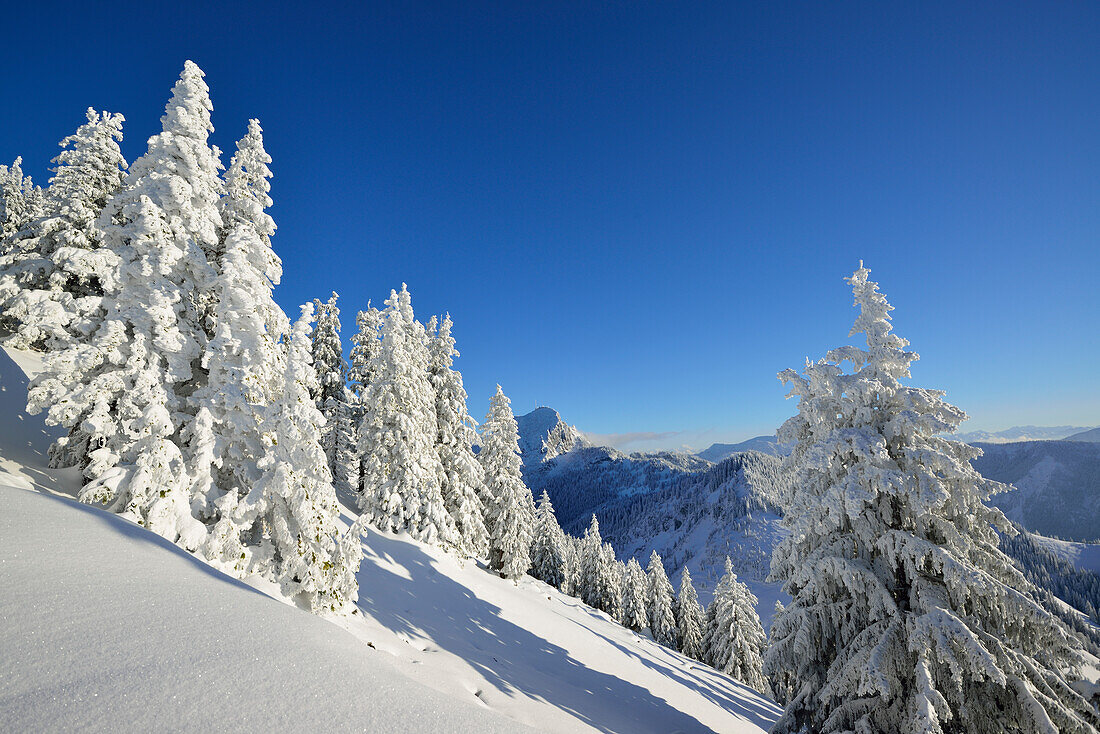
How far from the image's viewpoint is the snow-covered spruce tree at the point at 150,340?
9.52 metres

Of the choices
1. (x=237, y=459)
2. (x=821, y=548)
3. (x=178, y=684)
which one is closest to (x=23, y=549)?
(x=178, y=684)

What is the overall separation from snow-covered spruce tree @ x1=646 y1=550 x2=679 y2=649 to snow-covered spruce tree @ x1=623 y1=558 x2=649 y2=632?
0.90 m

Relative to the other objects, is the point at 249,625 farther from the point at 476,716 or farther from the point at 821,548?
the point at 821,548

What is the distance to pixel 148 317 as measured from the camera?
10523 mm

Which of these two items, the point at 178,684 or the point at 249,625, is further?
the point at 249,625

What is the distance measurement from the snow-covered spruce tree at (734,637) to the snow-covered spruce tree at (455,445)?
76.5ft

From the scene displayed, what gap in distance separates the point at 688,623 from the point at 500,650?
4062cm

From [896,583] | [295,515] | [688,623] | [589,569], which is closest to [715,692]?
[896,583]

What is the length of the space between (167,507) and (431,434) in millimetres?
17687

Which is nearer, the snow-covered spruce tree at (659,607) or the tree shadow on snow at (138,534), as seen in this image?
the tree shadow on snow at (138,534)

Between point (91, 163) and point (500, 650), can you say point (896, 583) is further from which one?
point (91, 163)

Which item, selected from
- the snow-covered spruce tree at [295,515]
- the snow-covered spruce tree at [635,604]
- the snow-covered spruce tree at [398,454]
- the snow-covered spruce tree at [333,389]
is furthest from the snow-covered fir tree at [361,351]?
the snow-covered spruce tree at [635,604]

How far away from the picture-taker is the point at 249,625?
17.4ft

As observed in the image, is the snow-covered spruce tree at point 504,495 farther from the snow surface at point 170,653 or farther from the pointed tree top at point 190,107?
the pointed tree top at point 190,107
